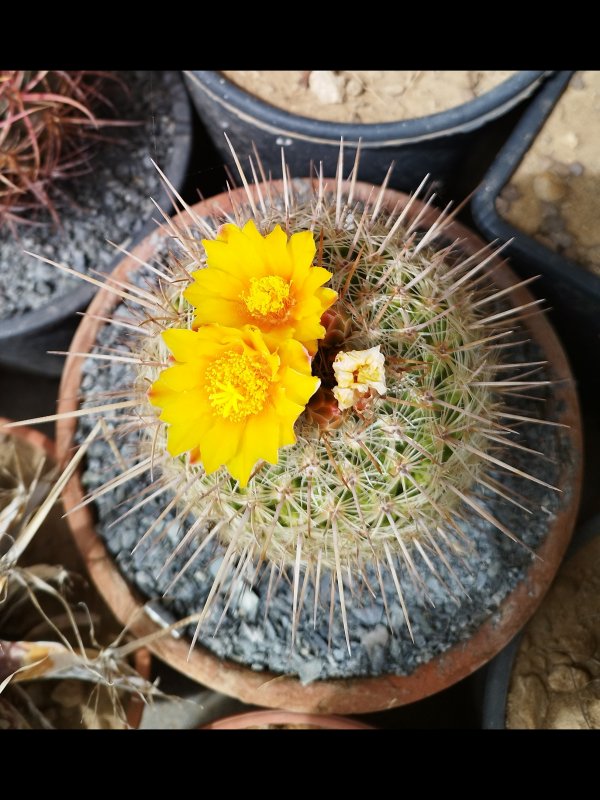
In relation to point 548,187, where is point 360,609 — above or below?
below

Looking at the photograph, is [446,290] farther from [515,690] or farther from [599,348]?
[515,690]

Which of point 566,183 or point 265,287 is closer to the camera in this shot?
point 265,287

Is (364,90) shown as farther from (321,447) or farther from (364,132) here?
(321,447)

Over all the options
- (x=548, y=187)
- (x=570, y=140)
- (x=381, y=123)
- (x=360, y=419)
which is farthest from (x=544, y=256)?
(x=360, y=419)

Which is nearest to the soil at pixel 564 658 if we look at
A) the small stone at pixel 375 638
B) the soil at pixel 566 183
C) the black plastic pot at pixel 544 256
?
the small stone at pixel 375 638

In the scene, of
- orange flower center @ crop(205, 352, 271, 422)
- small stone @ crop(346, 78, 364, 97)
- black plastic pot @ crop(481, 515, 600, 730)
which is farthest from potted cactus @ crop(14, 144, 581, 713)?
small stone @ crop(346, 78, 364, 97)

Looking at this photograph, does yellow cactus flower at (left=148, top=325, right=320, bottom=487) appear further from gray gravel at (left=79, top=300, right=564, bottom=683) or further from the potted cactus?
gray gravel at (left=79, top=300, right=564, bottom=683)

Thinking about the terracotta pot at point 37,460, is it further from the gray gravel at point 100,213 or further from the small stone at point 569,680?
the small stone at point 569,680
